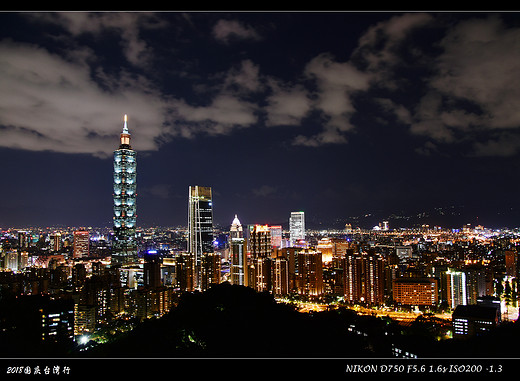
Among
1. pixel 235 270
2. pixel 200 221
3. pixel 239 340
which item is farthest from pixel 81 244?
pixel 239 340

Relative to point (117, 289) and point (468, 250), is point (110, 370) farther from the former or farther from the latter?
point (468, 250)

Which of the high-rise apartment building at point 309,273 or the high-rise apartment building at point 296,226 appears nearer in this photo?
the high-rise apartment building at point 309,273

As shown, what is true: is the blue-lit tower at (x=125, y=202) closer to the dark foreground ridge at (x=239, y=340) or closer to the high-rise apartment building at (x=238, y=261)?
the high-rise apartment building at (x=238, y=261)

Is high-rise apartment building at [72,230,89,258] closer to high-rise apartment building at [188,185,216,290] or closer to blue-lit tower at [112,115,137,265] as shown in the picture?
blue-lit tower at [112,115,137,265]

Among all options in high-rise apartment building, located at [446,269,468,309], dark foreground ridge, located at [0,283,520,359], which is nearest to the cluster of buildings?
high-rise apartment building, located at [446,269,468,309]

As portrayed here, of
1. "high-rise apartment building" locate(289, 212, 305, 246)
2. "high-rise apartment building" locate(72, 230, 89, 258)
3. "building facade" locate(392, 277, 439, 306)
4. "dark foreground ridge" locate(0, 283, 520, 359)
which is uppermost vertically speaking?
"high-rise apartment building" locate(289, 212, 305, 246)

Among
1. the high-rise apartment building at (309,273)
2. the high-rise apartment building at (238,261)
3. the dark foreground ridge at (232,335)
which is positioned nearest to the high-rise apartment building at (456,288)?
the high-rise apartment building at (309,273)

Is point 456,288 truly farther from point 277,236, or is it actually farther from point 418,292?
point 277,236
